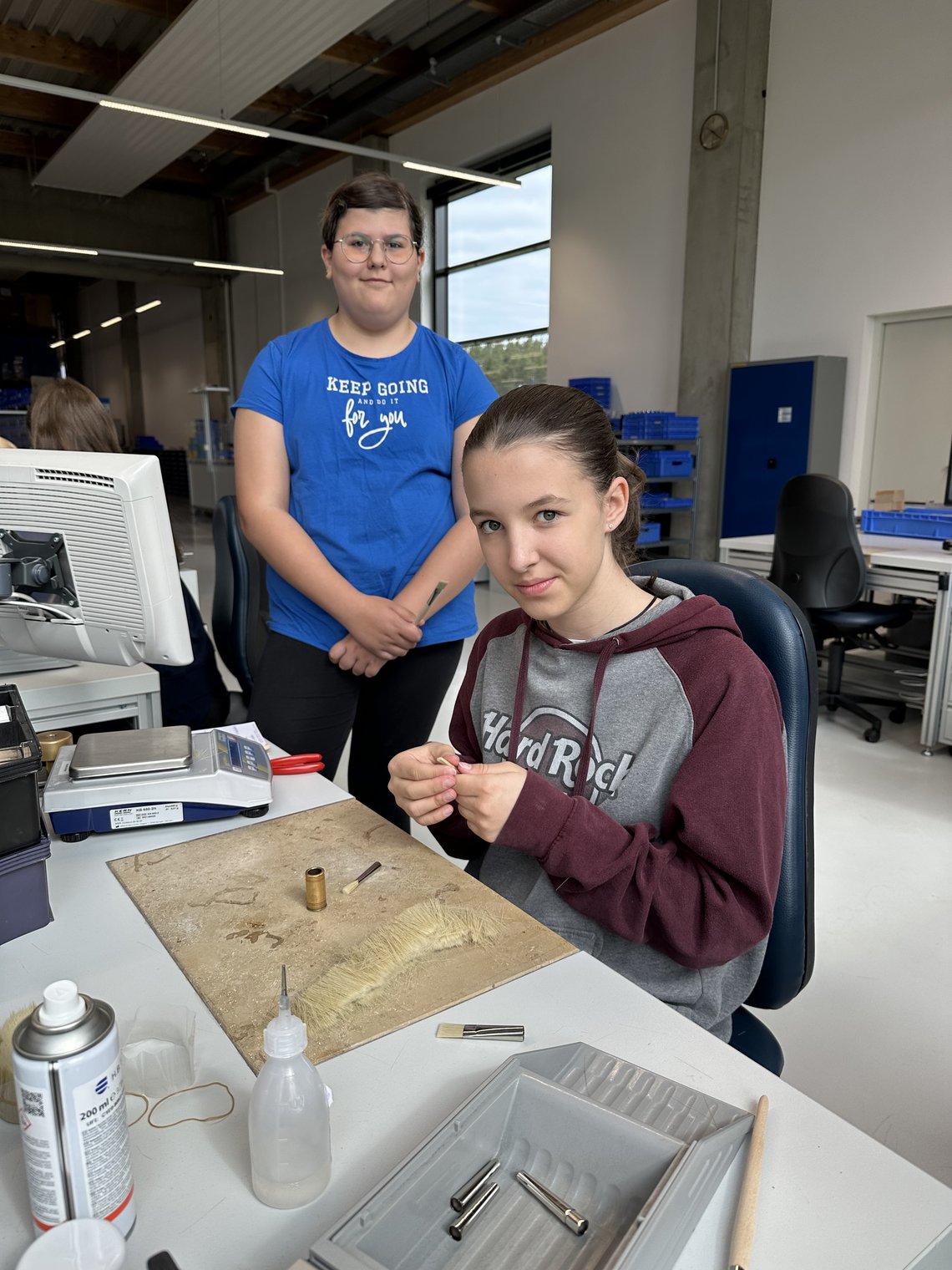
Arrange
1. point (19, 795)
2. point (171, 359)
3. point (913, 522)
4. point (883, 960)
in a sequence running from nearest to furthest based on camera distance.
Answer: point (19, 795)
point (883, 960)
point (913, 522)
point (171, 359)

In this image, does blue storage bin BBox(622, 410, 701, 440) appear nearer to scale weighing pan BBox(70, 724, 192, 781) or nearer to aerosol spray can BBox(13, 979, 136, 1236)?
scale weighing pan BBox(70, 724, 192, 781)

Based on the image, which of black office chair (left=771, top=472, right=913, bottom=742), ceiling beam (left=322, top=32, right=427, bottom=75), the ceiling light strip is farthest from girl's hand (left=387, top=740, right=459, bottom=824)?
ceiling beam (left=322, top=32, right=427, bottom=75)

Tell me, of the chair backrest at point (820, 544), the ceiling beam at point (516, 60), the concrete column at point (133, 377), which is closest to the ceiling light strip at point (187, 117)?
the ceiling beam at point (516, 60)

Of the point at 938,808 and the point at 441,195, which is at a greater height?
the point at 441,195

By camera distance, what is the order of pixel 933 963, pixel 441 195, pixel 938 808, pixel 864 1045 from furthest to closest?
pixel 441 195, pixel 938 808, pixel 933 963, pixel 864 1045

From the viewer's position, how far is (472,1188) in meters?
0.57

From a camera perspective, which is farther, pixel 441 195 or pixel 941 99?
pixel 441 195

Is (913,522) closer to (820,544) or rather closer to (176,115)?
(820,544)

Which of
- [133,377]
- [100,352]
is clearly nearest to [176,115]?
[133,377]

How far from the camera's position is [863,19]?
16.8 feet

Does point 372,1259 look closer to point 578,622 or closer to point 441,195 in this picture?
point 578,622

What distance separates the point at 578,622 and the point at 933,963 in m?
1.63

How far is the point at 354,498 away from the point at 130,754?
62cm

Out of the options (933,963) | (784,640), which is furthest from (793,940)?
(933,963)
